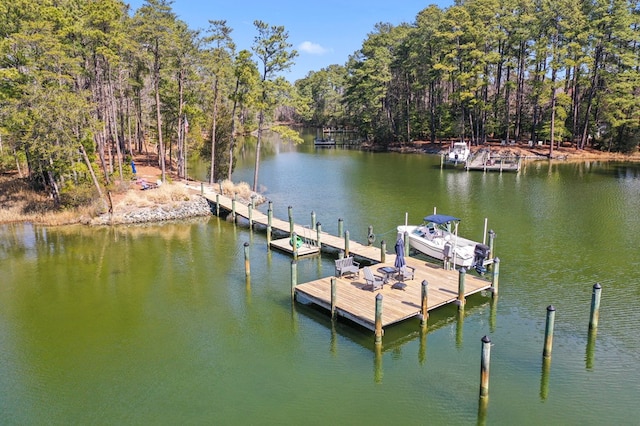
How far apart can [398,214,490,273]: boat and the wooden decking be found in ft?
4.49

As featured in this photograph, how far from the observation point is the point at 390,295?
59.3 feet

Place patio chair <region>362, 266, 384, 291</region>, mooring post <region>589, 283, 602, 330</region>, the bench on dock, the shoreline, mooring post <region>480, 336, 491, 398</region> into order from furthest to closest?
the shoreline
the bench on dock
patio chair <region>362, 266, 384, 291</region>
mooring post <region>589, 283, 602, 330</region>
mooring post <region>480, 336, 491, 398</region>

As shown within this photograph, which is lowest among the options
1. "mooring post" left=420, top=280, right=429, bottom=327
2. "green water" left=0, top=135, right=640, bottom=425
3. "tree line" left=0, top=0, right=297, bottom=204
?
"green water" left=0, top=135, right=640, bottom=425

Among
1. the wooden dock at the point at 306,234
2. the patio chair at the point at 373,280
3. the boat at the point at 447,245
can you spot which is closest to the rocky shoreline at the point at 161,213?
the wooden dock at the point at 306,234

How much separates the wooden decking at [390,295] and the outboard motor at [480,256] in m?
1.44

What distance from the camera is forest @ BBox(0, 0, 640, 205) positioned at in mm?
29844

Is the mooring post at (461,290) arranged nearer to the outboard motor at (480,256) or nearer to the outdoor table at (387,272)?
the outdoor table at (387,272)

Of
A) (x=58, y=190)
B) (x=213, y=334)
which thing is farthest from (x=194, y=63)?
(x=213, y=334)

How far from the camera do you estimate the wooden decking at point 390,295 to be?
1666 cm

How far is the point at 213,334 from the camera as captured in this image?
17.0m

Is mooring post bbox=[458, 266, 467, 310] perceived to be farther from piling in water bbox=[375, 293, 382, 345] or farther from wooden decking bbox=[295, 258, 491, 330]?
piling in water bbox=[375, 293, 382, 345]

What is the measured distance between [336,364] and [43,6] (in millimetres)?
29989

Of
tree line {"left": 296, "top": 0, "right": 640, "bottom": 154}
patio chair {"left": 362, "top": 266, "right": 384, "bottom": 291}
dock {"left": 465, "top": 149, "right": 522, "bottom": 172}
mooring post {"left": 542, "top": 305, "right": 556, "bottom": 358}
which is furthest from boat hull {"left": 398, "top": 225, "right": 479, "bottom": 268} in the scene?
tree line {"left": 296, "top": 0, "right": 640, "bottom": 154}

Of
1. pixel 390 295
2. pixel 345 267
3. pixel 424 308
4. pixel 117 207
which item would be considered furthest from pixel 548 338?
pixel 117 207
